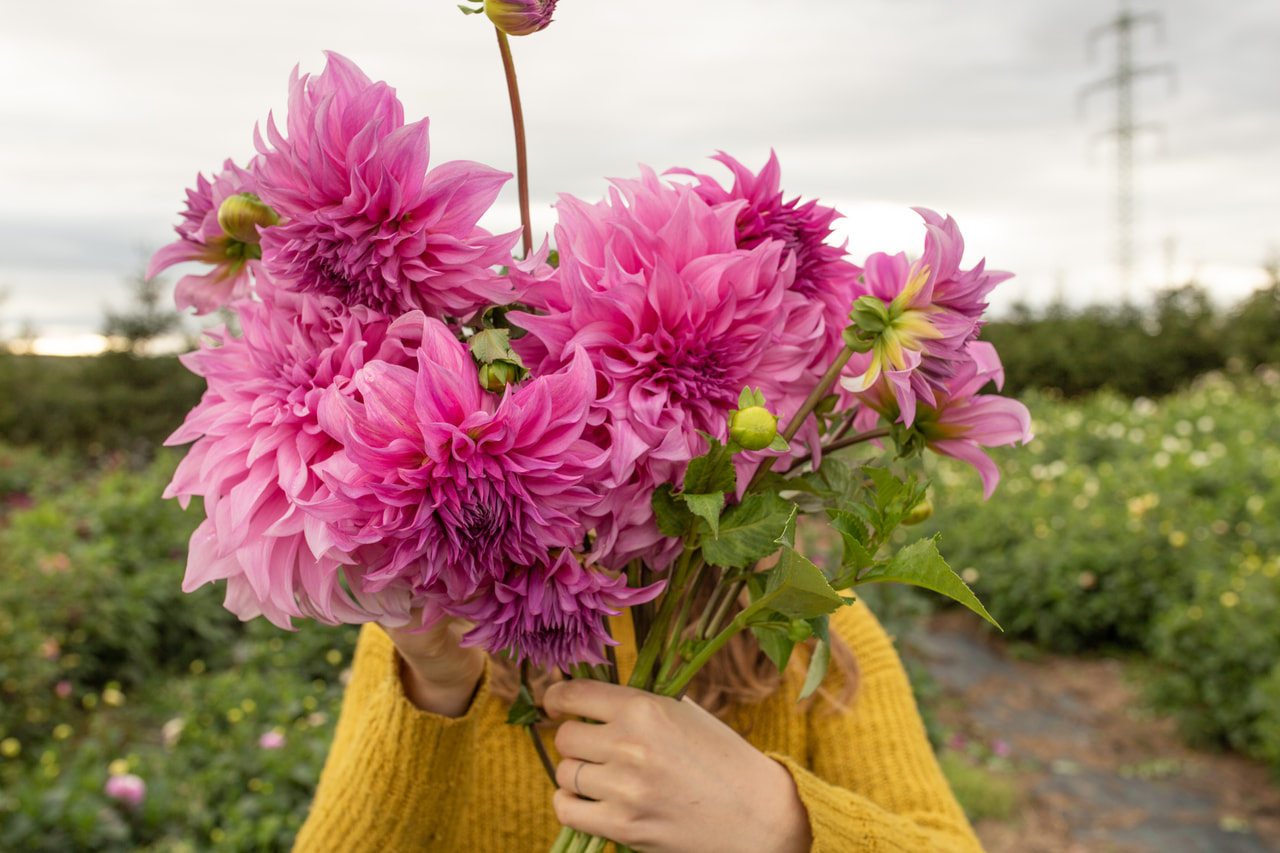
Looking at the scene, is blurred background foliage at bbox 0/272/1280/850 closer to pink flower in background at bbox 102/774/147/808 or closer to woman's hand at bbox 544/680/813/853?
pink flower in background at bbox 102/774/147/808

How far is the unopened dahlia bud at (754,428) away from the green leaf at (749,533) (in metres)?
0.07

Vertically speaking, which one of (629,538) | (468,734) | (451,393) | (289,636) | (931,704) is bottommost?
(931,704)

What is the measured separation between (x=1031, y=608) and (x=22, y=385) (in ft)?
34.0

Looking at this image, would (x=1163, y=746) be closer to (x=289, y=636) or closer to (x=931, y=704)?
(x=931, y=704)

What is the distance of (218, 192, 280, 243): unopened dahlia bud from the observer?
2.18 feet

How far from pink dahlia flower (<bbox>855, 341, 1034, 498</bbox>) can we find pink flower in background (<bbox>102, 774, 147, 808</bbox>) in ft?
8.22

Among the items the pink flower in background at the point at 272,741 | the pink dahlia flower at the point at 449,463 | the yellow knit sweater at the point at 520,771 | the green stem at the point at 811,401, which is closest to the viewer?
the pink dahlia flower at the point at 449,463

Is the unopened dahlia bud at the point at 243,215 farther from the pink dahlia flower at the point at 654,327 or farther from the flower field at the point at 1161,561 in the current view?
the flower field at the point at 1161,561

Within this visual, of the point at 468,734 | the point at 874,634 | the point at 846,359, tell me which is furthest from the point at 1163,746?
the point at 846,359

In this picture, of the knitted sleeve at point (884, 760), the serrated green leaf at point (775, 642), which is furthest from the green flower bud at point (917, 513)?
the knitted sleeve at point (884, 760)

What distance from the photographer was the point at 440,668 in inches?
38.8

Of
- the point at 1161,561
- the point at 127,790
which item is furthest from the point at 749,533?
the point at 1161,561

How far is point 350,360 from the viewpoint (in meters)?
0.59

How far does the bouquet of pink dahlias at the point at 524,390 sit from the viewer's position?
570 millimetres
